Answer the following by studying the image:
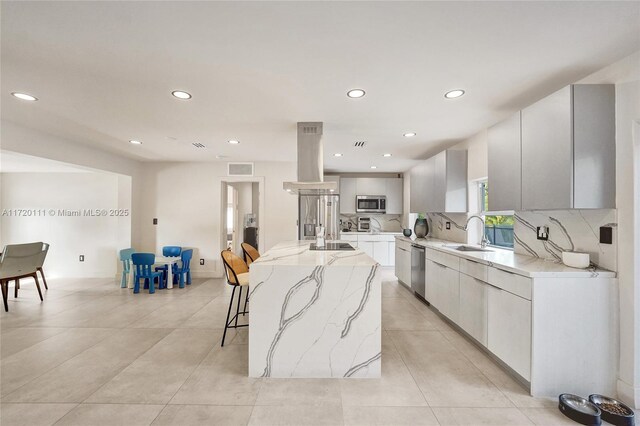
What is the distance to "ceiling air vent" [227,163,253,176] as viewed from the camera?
234 inches

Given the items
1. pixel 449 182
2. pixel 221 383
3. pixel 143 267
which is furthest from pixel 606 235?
pixel 143 267

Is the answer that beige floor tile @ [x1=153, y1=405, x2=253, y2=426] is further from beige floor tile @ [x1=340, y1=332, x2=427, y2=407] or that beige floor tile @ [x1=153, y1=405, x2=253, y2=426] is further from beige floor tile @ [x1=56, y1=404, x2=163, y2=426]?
beige floor tile @ [x1=340, y1=332, x2=427, y2=407]

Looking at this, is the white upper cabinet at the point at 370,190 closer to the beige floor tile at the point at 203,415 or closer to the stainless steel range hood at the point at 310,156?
the stainless steel range hood at the point at 310,156

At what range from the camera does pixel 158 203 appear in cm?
606

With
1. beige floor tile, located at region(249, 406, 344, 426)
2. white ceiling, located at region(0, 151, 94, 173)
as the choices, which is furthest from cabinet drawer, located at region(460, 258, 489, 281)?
white ceiling, located at region(0, 151, 94, 173)

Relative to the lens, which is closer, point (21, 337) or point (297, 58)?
point (297, 58)

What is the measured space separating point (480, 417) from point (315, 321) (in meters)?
1.24

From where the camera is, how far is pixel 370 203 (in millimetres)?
7094

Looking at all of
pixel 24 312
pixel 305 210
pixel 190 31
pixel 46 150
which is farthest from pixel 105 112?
pixel 305 210

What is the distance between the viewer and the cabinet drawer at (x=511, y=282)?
2.08 metres

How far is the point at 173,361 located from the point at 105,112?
262 centimetres

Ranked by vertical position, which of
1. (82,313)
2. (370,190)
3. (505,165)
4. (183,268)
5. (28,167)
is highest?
(28,167)

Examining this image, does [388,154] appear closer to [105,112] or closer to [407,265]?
[407,265]

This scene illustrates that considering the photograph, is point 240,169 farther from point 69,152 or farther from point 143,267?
point 69,152
